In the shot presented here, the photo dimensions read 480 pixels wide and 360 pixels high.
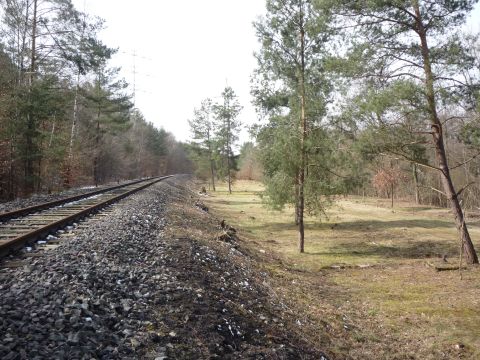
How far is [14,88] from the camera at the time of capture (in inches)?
788

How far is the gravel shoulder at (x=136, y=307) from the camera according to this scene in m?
3.79

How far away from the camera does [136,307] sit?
15.7 feet

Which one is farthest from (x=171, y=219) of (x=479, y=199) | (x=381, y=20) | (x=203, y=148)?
(x=203, y=148)

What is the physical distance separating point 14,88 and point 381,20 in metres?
18.0

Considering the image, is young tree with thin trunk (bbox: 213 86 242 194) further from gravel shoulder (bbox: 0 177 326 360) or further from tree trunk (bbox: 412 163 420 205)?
gravel shoulder (bbox: 0 177 326 360)

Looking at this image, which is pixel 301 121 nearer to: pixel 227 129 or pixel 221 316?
pixel 221 316

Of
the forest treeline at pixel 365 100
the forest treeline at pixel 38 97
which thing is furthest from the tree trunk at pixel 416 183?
the forest treeline at pixel 38 97

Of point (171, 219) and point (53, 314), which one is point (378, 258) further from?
point (53, 314)

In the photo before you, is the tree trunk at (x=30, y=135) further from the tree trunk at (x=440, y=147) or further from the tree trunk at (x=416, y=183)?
the tree trunk at (x=416, y=183)

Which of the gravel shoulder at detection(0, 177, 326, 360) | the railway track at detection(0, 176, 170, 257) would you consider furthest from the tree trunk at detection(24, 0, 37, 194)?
the gravel shoulder at detection(0, 177, 326, 360)

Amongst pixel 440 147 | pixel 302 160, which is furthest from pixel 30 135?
pixel 440 147

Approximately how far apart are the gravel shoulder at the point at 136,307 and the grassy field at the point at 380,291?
135cm

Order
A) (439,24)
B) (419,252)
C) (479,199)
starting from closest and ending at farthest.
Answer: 1. (439,24)
2. (419,252)
3. (479,199)

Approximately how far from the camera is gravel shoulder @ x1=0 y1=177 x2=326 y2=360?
3.79 metres
